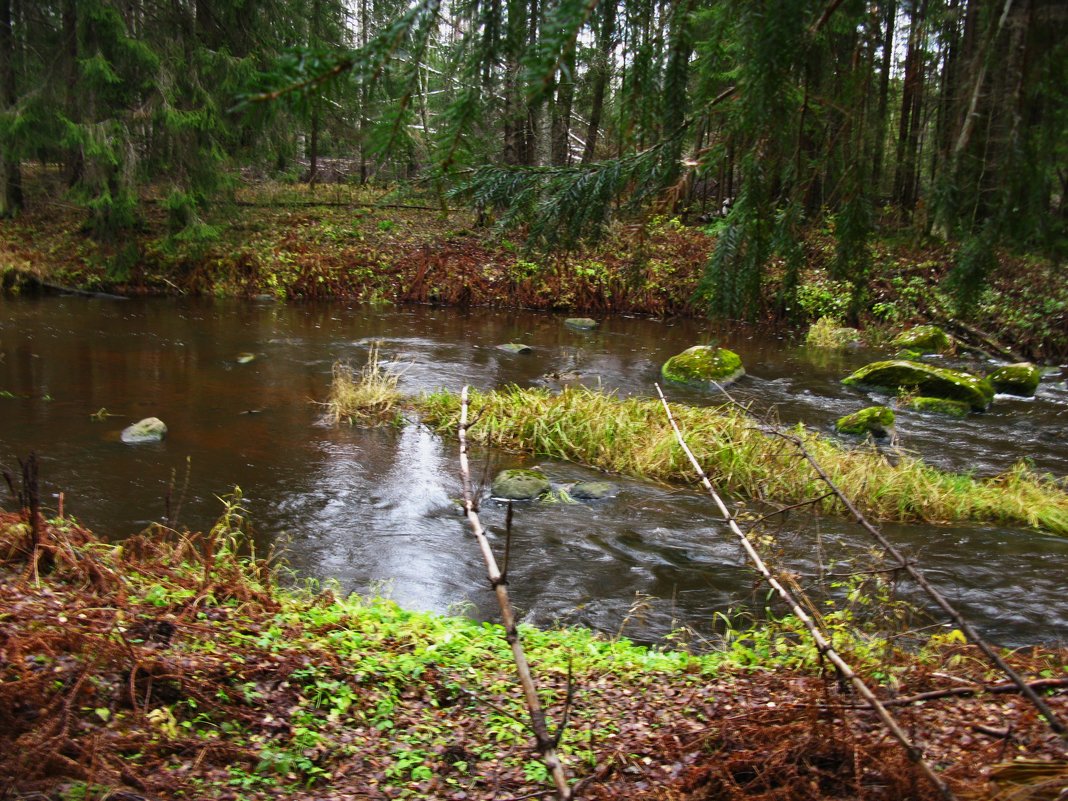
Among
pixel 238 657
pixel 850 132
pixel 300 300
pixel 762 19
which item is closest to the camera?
pixel 762 19

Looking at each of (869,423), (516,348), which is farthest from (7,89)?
→ (869,423)

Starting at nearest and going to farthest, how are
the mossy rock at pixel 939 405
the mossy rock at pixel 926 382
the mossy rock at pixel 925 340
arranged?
the mossy rock at pixel 939 405 < the mossy rock at pixel 926 382 < the mossy rock at pixel 925 340

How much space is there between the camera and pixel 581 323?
18094mm

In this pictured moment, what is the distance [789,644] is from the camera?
16.1 ft

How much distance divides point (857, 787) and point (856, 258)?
6.74 feet

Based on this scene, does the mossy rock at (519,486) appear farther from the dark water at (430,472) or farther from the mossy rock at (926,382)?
the mossy rock at (926,382)

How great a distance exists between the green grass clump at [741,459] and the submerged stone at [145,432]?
3.28 m

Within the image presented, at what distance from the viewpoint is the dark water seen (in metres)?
6.37

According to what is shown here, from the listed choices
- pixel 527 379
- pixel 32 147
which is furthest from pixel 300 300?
pixel 527 379

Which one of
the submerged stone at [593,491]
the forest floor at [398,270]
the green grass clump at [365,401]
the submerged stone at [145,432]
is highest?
the forest floor at [398,270]

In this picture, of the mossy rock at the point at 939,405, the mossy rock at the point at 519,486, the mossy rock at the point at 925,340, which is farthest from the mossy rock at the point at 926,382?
the mossy rock at the point at 519,486

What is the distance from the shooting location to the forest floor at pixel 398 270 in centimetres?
1645

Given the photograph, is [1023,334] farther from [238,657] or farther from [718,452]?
[238,657]

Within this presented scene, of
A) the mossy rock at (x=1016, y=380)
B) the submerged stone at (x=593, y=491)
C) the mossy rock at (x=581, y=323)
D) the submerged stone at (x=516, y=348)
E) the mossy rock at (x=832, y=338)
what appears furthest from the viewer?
the mossy rock at (x=581, y=323)
